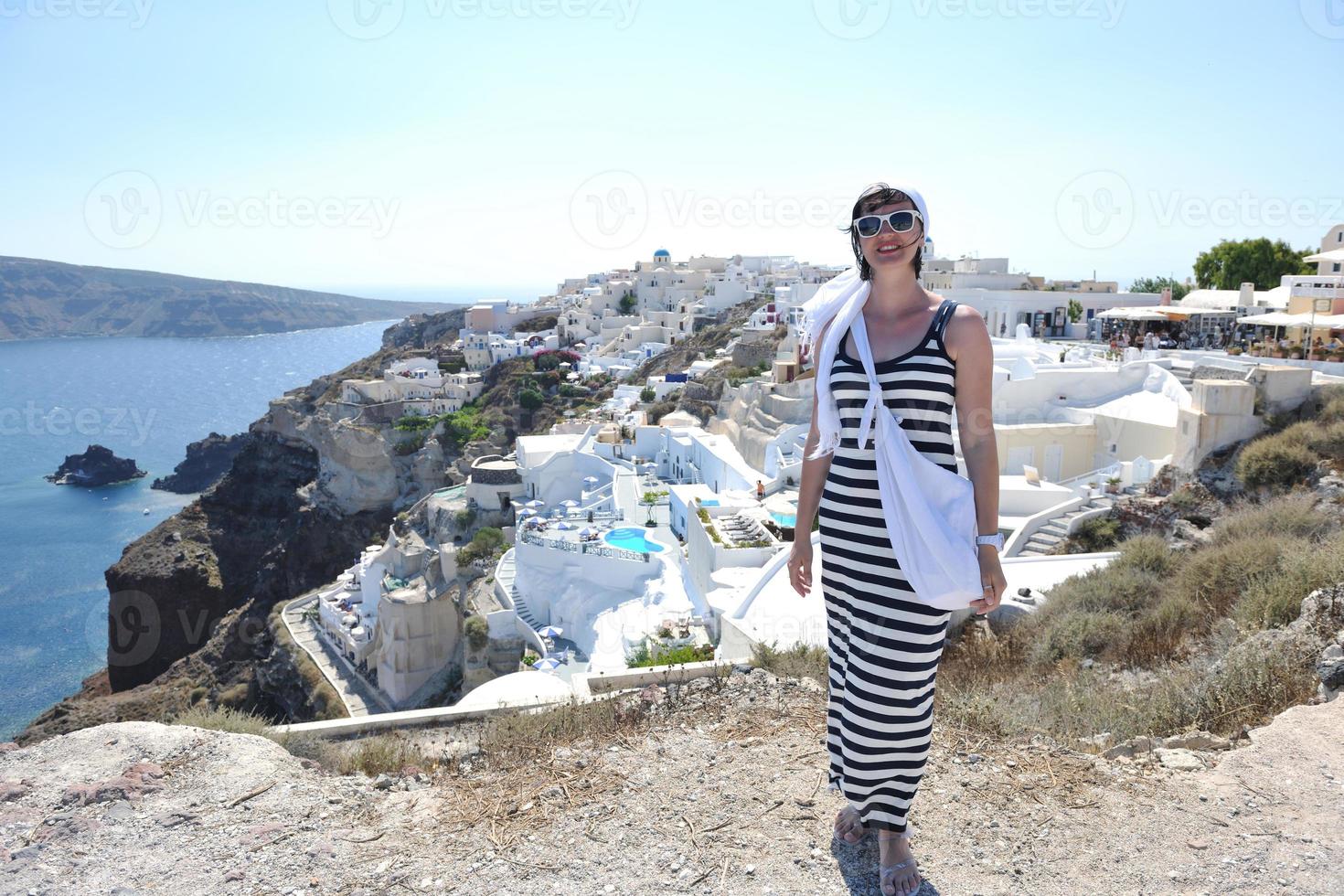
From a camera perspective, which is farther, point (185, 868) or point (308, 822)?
point (308, 822)

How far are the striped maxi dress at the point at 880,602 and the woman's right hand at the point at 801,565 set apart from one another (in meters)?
0.22

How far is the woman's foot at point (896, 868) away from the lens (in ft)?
7.48

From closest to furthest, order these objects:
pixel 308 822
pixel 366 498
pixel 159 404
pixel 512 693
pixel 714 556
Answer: pixel 308 822 → pixel 512 693 → pixel 714 556 → pixel 366 498 → pixel 159 404

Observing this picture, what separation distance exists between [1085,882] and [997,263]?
33.0 meters

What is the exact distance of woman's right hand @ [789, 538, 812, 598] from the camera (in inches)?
103

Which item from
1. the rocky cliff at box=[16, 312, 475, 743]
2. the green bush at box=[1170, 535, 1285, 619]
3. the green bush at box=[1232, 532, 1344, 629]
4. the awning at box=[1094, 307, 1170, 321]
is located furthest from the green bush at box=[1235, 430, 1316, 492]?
the rocky cliff at box=[16, 312, 475, 743]

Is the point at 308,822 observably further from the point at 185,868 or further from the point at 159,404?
the point at 159,404

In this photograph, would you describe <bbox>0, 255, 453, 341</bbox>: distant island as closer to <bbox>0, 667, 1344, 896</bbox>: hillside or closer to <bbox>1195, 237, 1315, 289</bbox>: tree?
<bbox>1195, 237, 1315, 289</bbox>: tree

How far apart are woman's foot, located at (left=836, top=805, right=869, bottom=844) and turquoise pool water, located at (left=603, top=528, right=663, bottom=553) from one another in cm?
1213

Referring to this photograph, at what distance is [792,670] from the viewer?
4227 millimetres

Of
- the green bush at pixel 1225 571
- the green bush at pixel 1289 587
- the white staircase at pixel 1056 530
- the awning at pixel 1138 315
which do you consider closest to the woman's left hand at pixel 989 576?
the green bush at pixel 1289 587

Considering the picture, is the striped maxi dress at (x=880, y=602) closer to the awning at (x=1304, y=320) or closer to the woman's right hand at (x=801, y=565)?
the woman's right hand at (x=801, y=565)

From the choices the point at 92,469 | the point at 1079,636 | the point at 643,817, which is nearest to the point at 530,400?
the point at 1079,636

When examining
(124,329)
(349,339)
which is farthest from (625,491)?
(349,339)
